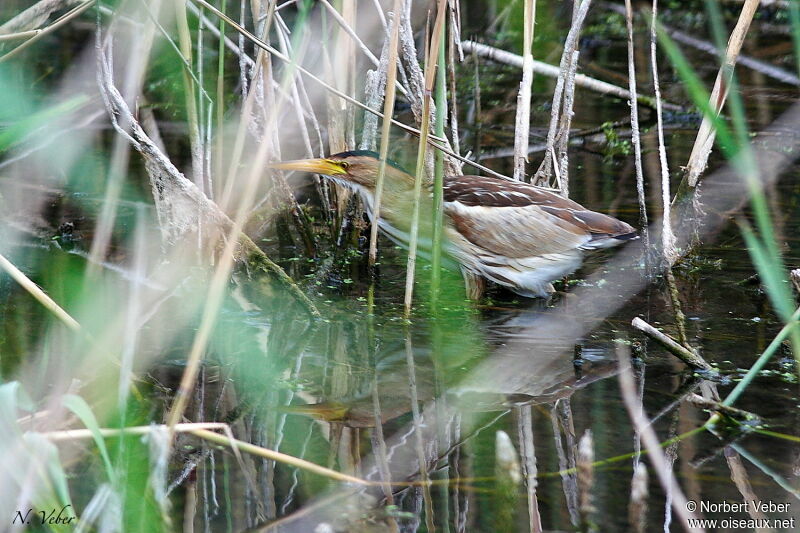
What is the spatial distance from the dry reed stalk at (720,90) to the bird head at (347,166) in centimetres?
128

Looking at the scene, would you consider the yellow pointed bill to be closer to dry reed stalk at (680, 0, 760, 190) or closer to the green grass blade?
dry reed stalk at (680, 0, 760, 190)

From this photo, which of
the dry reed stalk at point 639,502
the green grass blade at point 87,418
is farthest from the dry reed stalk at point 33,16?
the dry reed stalk at point 639,502

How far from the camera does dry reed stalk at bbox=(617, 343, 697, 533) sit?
2.07 metres

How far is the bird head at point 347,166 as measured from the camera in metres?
3.99

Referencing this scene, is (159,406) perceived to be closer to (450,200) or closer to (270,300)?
(270,300)

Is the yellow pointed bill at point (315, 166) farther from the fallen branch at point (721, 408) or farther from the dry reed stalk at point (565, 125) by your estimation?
the fallen branch at point (721, 408)

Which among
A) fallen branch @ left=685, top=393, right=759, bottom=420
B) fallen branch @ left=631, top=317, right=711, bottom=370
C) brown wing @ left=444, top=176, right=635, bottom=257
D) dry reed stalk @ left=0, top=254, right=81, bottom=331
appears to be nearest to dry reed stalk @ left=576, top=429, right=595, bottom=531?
fallen branch @ left=685, top=393, right=759, bottom=420

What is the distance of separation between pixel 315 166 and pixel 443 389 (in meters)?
1.33

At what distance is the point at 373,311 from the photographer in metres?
3.85

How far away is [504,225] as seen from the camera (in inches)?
160

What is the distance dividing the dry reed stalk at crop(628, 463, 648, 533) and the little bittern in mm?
1903

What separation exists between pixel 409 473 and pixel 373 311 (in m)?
1.40

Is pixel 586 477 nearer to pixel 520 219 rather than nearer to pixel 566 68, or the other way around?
pixel 520 219

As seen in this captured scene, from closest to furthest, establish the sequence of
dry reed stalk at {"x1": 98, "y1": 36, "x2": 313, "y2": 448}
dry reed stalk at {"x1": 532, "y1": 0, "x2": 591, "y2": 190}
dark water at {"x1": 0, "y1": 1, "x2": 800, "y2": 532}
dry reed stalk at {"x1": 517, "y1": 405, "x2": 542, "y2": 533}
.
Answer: dry reed stalk at {"x1": 517, "y1": 405, "x2": 542, "y2": 533} → dark water at {"x1": 0, "y1": 1, "x2": 800, "y2": 532} → dry reed stalk at {"x1": 98, "y1": 36, "x2": 313, "y2": 448} → dry reed stalk at {"x1": 532, "y1": 0, "x2": 591, "y2": 190}
